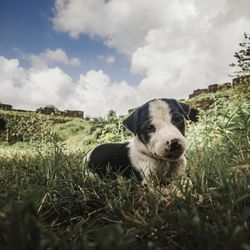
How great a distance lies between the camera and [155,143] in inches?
152

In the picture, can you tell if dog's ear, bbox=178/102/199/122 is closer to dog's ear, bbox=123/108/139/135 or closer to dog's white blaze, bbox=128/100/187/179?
dog's white blaze, bbox=128/100/187/179

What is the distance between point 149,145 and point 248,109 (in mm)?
3683

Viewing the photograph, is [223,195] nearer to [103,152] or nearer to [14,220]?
[14,220]

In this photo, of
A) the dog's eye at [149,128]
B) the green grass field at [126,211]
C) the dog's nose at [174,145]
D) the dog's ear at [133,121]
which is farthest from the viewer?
the dog's ear at [133,121]

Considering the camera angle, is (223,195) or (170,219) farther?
(223,195)

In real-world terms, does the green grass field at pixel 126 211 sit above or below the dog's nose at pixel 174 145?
below

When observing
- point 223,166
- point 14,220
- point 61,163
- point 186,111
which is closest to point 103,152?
point 61,163

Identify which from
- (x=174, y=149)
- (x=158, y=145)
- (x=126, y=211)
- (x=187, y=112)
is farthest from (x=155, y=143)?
(x=126, y=211)

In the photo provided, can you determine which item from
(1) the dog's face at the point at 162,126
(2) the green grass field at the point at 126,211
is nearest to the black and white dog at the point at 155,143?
(1) the dog's face at the point at 162,126

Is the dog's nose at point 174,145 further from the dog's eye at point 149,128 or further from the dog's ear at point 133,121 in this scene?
the dog's ear at point 133,121

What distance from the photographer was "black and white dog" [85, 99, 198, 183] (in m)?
3.81

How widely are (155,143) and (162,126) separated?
211 millimetres

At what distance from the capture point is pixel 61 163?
4250mm

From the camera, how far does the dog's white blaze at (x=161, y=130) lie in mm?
3764
